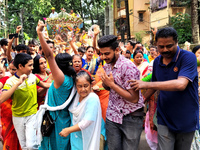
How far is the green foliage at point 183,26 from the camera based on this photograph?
55.7 feet

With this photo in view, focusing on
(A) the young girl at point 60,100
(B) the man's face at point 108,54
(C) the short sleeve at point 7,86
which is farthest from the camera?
(C) the short sleeve at point 7,86

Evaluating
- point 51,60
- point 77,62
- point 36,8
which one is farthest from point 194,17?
point 36,8

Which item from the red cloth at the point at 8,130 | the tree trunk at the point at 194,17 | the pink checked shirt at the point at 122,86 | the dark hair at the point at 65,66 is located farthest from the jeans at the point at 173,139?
the tree trunk at the point at 194,17

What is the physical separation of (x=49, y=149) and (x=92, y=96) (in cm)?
91

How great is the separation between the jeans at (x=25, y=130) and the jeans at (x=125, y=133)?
128 cm

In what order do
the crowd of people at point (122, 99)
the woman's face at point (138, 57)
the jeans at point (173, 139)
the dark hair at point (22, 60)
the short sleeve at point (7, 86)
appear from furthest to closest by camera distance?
the woman's face at point (138, 57), the dark hair at point (22, 60), the short sleeve at point (7, 86), the jeans at point (173, 139), the crowd of people at point (122, 99)

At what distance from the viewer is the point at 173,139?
2545 mm

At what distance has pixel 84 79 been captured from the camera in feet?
9.18

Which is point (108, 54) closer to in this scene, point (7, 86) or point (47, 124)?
point (47, 124)

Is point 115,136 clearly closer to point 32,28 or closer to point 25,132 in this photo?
point 25,132

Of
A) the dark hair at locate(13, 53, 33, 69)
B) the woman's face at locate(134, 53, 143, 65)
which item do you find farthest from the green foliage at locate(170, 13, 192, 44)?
the dark hair at locate(13, 53, 33, 69)

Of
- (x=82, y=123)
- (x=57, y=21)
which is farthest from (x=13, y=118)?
(x=57, y=21)

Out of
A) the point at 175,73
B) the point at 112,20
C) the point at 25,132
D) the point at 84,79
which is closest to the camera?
the point at 175,73

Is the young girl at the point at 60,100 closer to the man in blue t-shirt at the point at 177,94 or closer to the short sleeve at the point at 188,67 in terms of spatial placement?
the man in blue t-shirt at the point at 177,94
